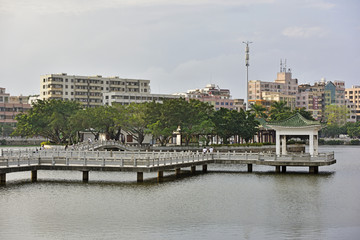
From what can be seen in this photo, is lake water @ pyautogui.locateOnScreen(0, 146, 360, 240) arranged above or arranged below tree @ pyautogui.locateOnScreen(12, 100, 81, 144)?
below

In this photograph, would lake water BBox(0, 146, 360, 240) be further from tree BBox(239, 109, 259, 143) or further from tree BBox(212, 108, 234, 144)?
tree BBox(239, 109, 259, 143)

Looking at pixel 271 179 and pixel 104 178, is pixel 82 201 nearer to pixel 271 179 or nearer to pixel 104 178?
pixel 104 178

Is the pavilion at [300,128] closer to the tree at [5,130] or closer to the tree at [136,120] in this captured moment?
the tree at [136,120]

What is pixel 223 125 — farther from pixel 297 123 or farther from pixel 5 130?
pixel 5 130

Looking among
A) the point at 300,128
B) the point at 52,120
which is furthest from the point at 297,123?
the point at 52,120

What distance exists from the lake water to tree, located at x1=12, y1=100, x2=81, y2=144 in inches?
2706

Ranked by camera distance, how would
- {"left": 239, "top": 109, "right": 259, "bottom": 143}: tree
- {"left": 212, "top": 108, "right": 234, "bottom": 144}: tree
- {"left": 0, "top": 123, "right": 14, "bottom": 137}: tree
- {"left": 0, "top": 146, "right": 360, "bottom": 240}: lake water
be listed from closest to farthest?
{"left": 0, "top": 146, "right": 360, "bottom": 240}: lake water, {"left": 212, "top": 108, "right": 234, "bottom": 144}: tree, {"left": 239, "top": 109, "right": 259, "bottom": 143}: tree, {"left": 0, "top": 123, "right": 14, "bottom": 137}: tree

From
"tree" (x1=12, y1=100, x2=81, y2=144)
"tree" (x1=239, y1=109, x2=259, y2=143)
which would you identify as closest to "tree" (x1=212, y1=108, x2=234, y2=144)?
"tree" (x1=239, y1=109, x2=259, y2=143)

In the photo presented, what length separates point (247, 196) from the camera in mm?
51500

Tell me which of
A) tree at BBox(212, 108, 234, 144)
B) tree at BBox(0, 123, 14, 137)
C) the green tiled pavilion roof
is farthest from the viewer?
tree at BBox(0, 123, 14, 137)

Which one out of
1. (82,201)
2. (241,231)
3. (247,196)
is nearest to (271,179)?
(247,196)

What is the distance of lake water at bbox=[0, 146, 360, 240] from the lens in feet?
121

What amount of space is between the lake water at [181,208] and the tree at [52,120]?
2706 inches

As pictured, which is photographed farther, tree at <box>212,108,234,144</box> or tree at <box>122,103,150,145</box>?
tree at <box>212,108,234,144</box>
